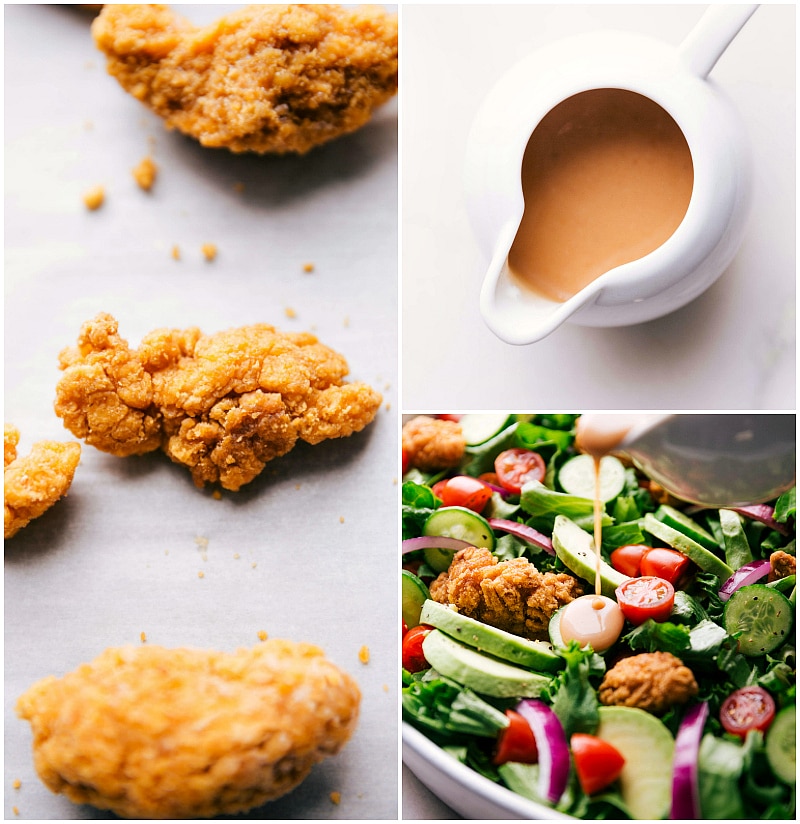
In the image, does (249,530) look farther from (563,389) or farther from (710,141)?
(710,141)

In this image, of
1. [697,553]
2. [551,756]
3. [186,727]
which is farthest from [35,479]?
[697,553]

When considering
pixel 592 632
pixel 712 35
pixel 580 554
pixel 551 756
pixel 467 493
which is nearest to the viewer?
pixel 712 35

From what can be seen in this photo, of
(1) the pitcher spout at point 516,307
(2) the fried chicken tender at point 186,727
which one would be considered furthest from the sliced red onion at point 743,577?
(2) the fried chicken tender at point 186,727

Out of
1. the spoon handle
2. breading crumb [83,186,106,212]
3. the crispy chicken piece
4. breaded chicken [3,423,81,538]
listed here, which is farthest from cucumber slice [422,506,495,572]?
breading crumb [83,186,106,212]

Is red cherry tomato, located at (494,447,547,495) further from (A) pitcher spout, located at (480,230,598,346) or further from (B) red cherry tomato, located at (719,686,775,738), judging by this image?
(B) red cherry tomato, located at (719,686,775,738)

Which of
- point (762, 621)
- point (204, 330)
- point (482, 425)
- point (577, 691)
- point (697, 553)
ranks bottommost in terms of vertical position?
point (577, 691)

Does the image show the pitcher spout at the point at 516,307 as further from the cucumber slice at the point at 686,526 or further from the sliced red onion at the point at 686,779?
the sliced red onion at the point at 686,779

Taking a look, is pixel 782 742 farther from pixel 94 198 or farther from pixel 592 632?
pixel 94 198
